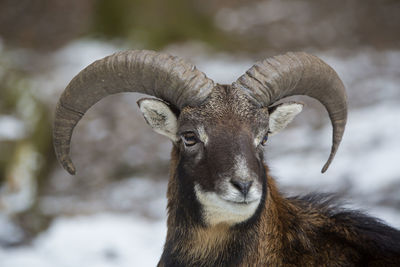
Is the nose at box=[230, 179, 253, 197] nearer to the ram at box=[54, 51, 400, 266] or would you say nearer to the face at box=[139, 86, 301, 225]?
the face at box=[139, 86, 301, 225]

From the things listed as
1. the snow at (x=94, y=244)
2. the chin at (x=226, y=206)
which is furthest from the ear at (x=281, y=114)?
the snow at (x=94, y=244)

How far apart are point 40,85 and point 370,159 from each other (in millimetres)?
10006

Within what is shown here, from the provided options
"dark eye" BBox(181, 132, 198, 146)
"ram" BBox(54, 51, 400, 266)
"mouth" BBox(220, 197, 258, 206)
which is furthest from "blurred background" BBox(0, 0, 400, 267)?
"dark eye" BBox(181, 132, 198, 146)

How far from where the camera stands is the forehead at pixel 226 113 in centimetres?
546

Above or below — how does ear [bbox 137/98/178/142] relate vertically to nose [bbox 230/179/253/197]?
above

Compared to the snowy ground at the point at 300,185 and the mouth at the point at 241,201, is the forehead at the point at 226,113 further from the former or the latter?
the snowy ground at the point at 300,185

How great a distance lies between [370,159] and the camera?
38.2ft

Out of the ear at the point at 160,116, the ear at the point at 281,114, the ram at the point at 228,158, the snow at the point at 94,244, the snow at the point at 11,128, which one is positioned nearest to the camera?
the ram at the point at 228,158

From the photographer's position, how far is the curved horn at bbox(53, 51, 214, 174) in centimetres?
565

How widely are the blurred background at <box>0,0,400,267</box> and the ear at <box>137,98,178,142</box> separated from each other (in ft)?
8.57

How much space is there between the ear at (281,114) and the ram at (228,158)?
0.6 inches

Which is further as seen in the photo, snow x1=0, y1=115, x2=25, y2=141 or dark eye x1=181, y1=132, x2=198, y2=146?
snow x1=0, y1=115, x2=25, y2=141

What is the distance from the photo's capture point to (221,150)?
5.23 metres

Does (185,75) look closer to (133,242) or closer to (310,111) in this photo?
(133,242)
